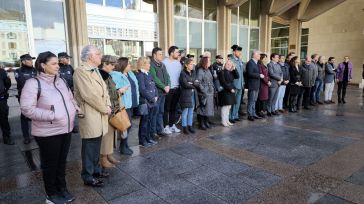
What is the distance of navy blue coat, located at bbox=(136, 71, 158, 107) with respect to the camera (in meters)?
5.01

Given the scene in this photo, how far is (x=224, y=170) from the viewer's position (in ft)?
13.5

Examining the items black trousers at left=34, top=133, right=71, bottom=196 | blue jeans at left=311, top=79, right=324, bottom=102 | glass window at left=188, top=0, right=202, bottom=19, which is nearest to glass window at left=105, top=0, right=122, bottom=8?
glass window at left=188, top=0, right=202, bottom=19

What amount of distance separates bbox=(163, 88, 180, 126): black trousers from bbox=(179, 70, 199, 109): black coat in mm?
259

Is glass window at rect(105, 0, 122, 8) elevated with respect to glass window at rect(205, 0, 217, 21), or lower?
lower

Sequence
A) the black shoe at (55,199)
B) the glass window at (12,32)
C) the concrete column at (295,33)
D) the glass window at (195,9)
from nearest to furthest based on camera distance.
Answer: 1. the black shoe at (55,199)
2. the glass window at (12,32)
3. the glass window at (195,9)
4. the concrete column at (295,33)

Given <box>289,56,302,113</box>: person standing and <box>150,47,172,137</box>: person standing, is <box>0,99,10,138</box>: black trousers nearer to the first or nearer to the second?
<box>150,47,172,137</box>: person standing

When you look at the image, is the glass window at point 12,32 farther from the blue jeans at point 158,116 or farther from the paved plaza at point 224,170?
the blue jeans at point 158,116

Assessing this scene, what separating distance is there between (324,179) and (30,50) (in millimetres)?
8701

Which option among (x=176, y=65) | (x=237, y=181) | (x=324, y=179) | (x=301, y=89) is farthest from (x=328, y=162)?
(x=301, y=89)

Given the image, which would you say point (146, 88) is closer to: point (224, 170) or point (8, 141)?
point (224, 170)

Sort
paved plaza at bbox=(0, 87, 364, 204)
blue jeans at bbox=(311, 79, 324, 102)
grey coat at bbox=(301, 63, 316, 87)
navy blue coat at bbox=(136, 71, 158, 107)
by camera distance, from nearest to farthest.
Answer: paved plaza at bbox=(0, 87, 364, 204) < navy blue coat at bbox=(136, 71, 158, 107) < grey coat at bbox=(301, 63, 316, 87) < blue jeans at bbox=(311, 79, 324, 102)

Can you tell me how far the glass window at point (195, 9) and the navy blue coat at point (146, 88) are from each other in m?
8.71

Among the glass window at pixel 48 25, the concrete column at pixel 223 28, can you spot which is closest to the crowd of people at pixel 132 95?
the glass window at pixel 48 25

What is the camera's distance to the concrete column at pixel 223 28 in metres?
13.7
